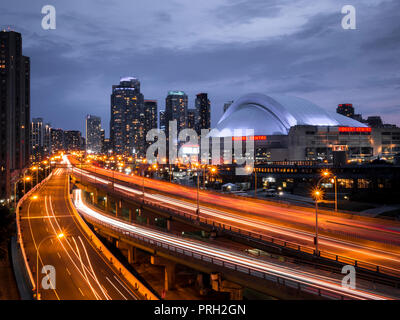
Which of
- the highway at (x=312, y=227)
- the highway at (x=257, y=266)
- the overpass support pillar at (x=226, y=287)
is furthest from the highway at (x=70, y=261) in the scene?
the highway at (x=312, y=227)

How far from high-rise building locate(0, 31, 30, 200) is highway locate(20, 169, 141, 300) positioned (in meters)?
52.5

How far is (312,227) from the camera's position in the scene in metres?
30.6

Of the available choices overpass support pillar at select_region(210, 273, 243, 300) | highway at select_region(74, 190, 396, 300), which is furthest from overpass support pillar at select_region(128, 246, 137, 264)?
overpass support pillar at select_region(210, 273, 243, 300)

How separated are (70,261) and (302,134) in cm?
9215

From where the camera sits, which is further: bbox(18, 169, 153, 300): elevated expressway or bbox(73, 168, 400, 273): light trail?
bbox(18, 169, 153, 300): elevated expressway

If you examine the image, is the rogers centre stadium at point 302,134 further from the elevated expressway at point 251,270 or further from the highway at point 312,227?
the elevated expressway at point 251,270

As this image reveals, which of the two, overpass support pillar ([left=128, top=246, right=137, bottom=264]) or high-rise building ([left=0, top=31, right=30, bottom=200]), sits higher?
high-rise building ([left=0, top=31, right=30, bottom=200])

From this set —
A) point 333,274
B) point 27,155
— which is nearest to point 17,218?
point 333,274

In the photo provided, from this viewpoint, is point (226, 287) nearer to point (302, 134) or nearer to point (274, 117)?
point (302, 134)

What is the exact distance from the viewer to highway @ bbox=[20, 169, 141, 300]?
25.5 metres

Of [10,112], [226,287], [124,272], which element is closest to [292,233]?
[226,287]

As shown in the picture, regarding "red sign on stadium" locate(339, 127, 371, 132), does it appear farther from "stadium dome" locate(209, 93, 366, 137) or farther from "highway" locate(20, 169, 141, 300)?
"highway" locate(20, 169, 141, 300)

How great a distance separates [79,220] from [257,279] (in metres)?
34.3

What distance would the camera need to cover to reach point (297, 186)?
256ft
